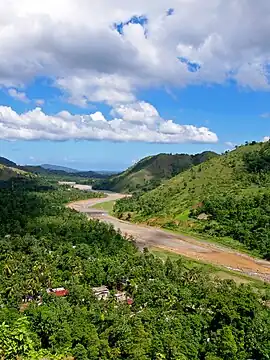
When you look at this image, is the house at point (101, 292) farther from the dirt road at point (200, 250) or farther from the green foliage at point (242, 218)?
the green foliage at point (242, 218)

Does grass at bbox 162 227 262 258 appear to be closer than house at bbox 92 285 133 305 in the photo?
No

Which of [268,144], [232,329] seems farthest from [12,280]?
[268,144]

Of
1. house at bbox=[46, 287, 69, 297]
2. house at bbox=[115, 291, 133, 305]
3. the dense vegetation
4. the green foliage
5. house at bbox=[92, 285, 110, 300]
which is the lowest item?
house at bbox=[46, 287, 69, 297]

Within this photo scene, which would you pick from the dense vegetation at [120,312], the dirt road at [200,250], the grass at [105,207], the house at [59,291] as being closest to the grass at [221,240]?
the dirt road at [200,250]

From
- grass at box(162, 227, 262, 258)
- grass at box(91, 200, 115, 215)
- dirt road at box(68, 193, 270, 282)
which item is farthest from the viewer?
grass at box(91, 200, 115, 215)

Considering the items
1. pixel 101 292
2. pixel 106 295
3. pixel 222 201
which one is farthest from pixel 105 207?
pixel 106 295

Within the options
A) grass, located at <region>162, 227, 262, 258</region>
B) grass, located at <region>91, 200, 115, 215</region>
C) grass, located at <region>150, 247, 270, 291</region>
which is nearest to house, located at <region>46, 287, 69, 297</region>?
grass, located at <region>150, 247, 270, 291</region>

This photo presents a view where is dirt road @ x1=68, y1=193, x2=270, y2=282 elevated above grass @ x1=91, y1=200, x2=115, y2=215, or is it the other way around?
grass @ x1=91, y1=200, x2=115, y2=215

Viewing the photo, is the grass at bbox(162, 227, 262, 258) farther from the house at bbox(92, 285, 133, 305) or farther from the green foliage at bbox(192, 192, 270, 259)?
the house at bbox(92, 285, 133, 305)
